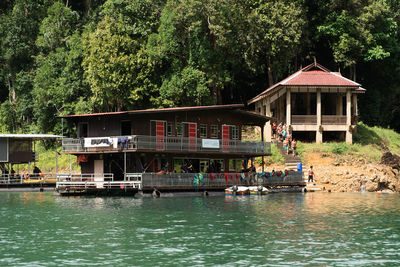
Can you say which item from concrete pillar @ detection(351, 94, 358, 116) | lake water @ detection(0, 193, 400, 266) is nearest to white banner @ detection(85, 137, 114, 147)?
lake water @ detection(0, 193, 400, 266)

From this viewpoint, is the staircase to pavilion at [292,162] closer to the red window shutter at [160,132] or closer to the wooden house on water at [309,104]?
the wooden house on water at [309,104]

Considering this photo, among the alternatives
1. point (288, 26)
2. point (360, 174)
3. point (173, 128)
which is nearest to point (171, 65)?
point (288, 26)

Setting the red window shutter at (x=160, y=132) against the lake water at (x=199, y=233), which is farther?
the red window shutter at (x=160, y=132)

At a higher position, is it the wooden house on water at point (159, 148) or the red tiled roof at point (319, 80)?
the red tiled roof at point (319, 80)

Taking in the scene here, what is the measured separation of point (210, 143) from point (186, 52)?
20525mm

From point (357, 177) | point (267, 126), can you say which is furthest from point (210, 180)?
point (267, 126)

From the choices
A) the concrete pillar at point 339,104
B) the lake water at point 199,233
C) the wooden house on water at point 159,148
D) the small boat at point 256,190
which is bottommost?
the lake water at point 199,233

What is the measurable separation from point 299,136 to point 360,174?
15930mm

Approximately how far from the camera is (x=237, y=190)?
50.2 metres

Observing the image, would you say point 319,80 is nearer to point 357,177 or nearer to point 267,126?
point 267,126

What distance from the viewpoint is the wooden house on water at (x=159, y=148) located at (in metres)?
47.8

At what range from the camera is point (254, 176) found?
175 ft

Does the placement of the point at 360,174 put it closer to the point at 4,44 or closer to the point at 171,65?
the point at 171,65

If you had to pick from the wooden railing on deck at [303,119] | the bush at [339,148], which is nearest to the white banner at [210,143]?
the bush at [339,148]
